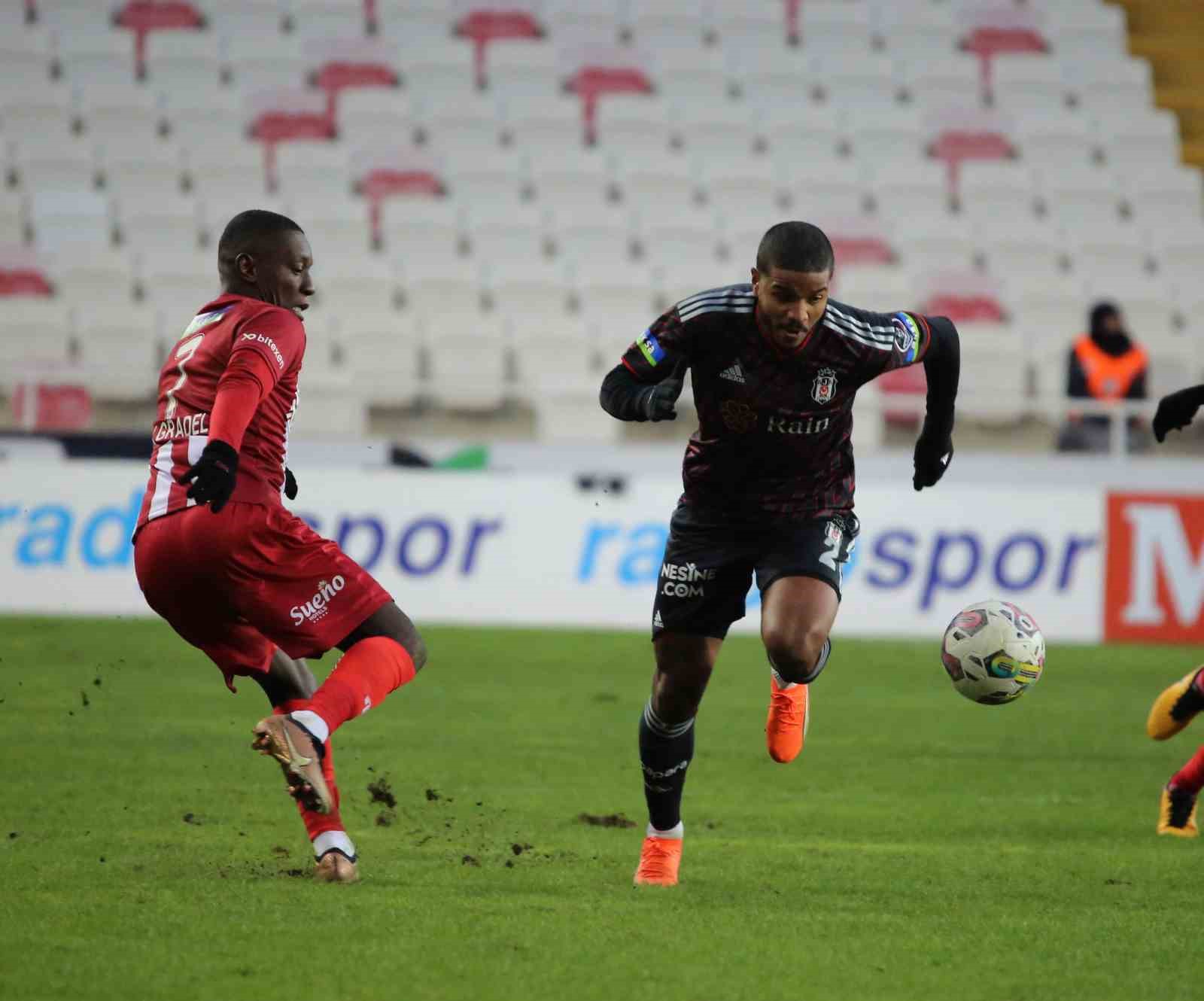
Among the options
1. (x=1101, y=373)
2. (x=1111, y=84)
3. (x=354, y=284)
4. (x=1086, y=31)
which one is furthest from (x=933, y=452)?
(x=1086, y=31)

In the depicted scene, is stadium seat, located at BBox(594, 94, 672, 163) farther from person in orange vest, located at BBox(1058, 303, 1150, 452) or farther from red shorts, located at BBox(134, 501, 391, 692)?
red shorts, located at BBox(134, 501, 391, 692)

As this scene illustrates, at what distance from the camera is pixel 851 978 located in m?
4.66

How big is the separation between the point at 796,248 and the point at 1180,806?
2916 mm

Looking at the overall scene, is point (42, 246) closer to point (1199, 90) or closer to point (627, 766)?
point (627, 766)

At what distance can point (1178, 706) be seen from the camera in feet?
23.6

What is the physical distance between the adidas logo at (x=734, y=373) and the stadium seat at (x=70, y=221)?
1412cm

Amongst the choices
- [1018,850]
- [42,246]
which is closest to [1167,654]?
[1018,850]

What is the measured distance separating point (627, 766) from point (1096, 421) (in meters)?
8.71

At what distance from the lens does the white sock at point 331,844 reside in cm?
577

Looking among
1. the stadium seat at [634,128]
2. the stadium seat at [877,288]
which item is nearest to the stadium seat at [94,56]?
the stadium seat at [634,128]

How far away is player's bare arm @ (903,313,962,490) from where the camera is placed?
6285 mm

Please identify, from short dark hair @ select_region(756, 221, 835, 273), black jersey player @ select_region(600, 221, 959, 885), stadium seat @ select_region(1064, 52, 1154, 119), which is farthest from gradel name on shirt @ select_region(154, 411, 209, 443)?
stadium seat @ select_region(1064, 52, 1154, 119)

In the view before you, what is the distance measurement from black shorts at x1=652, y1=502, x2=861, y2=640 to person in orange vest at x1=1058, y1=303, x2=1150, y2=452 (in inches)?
419

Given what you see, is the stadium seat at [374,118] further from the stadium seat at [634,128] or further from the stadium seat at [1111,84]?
the stadium seat at [1111,84]
